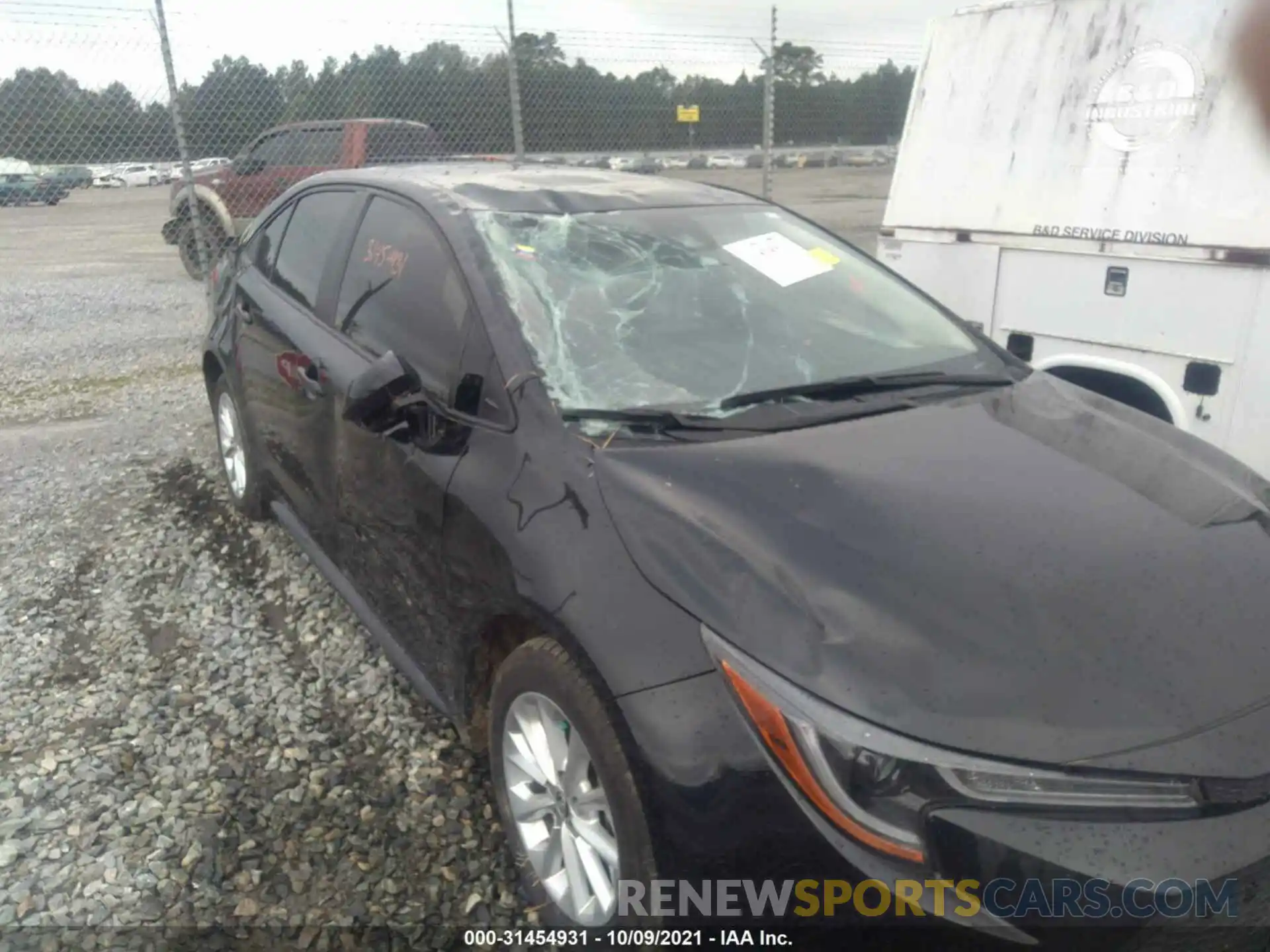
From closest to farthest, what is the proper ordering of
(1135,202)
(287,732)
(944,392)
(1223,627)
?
(1223,627) < (944,392) < (287,732) < (1135,202)

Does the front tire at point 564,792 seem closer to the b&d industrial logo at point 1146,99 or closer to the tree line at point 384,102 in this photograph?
the b&d industrial logo at point 1146,99

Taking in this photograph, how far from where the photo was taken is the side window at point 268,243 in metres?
4.09

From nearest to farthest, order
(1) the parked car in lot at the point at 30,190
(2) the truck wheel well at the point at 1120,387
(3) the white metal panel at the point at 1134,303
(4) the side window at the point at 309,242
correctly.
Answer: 1. (4) the side window at the point at 309,242
2. (3) the white metal panel at the point at 1134,303
3. (2) the truck wheel well at the point at 1120,387
4. (1) the parked car in lot at the point at 30,190

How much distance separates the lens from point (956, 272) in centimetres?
471

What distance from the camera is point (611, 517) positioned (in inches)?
83.0

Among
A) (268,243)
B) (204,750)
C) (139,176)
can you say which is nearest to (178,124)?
(268,243)

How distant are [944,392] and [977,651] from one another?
117cm

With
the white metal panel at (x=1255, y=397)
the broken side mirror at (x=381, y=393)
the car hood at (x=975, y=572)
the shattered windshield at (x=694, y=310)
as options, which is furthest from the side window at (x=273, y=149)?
the car hood at (x=975, y=572)

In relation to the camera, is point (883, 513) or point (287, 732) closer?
point (883, 513)

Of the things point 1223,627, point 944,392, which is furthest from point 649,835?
point 944,392

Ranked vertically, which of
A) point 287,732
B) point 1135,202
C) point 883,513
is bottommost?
point 287,732

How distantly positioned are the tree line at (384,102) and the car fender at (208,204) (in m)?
0.47

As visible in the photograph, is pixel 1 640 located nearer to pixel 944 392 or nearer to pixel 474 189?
pixel 474 189

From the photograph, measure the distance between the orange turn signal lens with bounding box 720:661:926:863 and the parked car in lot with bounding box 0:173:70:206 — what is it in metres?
17.2
